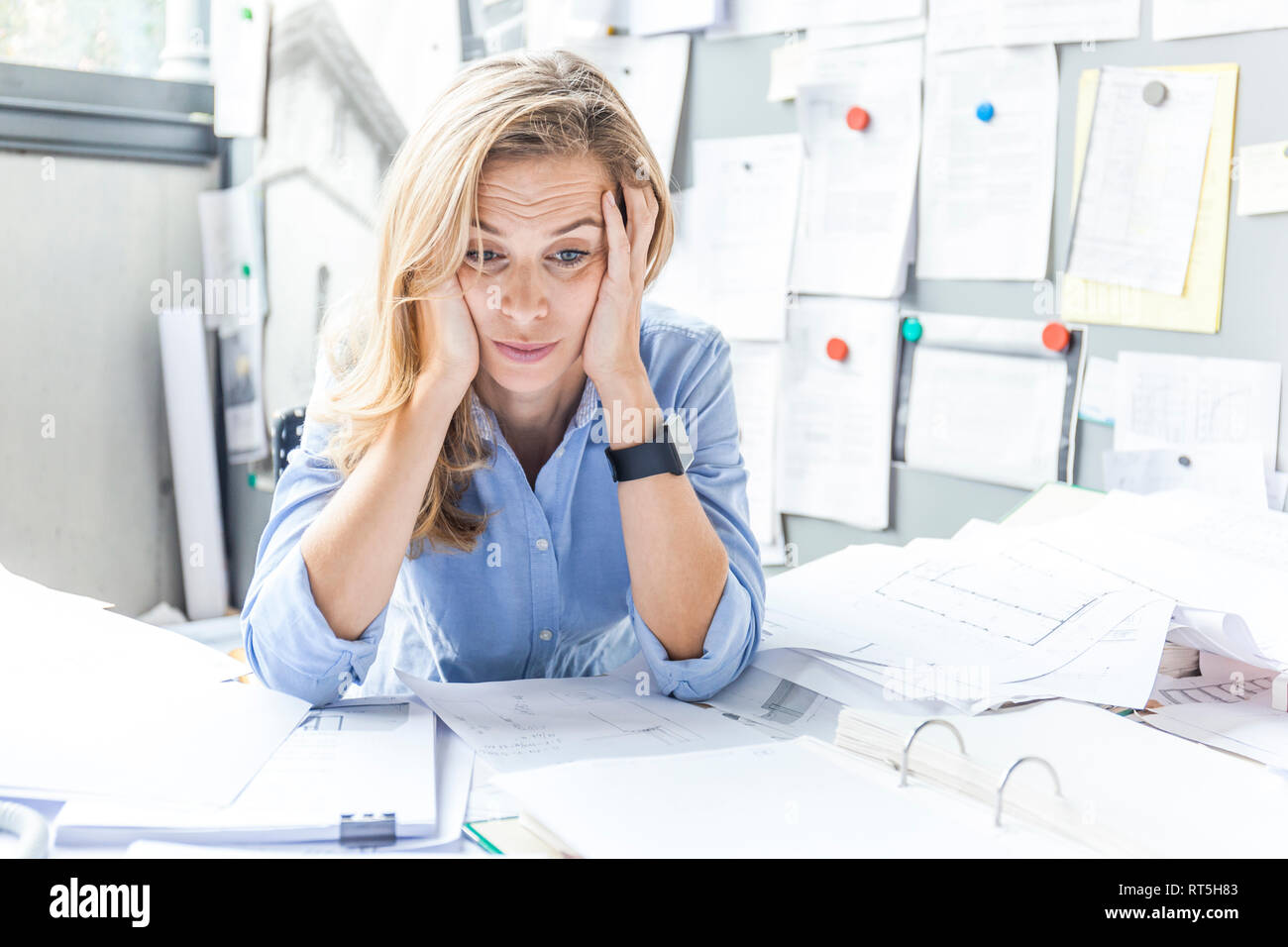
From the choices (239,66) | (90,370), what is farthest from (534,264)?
(239,66)

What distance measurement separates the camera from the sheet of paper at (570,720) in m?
0.75

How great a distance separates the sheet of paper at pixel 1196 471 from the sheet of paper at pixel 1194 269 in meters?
0.14

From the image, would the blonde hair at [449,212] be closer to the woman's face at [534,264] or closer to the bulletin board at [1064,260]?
the woman's face at [534,264]

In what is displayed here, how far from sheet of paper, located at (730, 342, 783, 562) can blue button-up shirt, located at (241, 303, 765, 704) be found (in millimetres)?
490

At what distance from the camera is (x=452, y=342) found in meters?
0.94

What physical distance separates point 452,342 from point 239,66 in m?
1.49

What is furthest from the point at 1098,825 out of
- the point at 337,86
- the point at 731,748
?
the point at 337,86

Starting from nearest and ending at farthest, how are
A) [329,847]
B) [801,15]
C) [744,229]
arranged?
[329,847]
[801,15]
[744,229]

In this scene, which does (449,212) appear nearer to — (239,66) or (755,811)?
(755,811)

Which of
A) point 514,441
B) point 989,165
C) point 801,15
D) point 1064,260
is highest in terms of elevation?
point 801,15

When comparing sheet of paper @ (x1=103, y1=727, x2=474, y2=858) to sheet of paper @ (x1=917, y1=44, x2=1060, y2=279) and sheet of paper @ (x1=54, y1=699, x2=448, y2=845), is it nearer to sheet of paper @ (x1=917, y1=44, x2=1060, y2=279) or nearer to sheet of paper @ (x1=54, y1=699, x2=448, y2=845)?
sheet of paper @ (x1=54, y1=699, x2=448, y2=845)

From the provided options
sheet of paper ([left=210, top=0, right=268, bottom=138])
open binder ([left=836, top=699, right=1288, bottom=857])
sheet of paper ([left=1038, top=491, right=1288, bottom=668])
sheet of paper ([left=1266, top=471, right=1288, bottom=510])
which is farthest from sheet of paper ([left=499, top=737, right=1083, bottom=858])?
sheet of paper ([left=210, top=0, right=268, bottom=138])

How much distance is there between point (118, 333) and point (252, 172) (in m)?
0.40

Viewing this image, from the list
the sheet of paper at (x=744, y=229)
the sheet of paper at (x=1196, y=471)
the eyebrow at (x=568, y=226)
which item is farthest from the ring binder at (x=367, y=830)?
the sheet of paper at (x=744, y=229)
